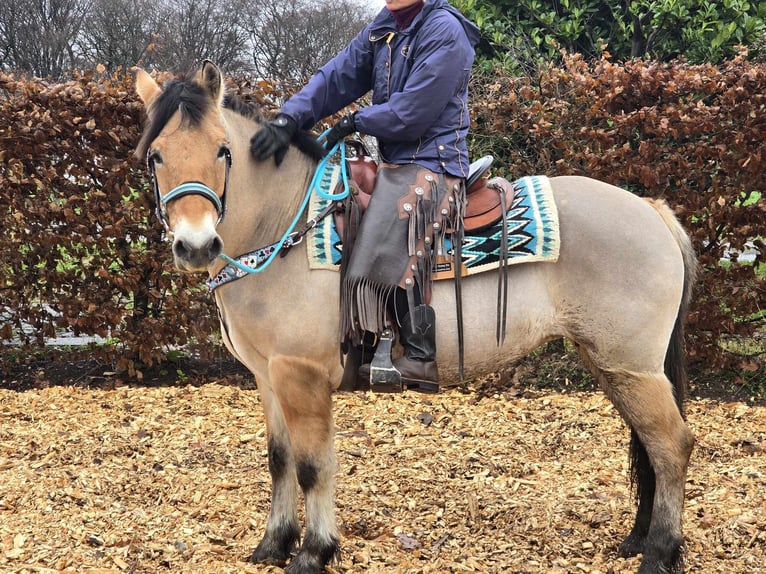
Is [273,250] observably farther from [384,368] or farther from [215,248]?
[384,368]

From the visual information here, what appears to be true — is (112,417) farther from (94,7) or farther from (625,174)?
(94,7)

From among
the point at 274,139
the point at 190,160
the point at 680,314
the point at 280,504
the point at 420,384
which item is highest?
the point at 274,139

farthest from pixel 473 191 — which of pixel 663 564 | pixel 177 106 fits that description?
pixel 663 564

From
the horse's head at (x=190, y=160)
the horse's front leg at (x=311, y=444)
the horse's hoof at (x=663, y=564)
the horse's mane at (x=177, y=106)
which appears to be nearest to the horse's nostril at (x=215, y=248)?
the horse's head at (x=190, y=160)

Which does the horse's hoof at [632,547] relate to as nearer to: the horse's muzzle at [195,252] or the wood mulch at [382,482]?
the wood mulch at [382,482]

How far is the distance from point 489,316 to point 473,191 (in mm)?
587

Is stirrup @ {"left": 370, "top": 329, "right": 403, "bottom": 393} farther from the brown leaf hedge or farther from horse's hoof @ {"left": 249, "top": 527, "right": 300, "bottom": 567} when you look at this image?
the brown leaf hedge

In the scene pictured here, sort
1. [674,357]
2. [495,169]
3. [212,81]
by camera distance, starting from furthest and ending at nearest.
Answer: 1. [495,169]
2. [674,357]
3. [212,81]

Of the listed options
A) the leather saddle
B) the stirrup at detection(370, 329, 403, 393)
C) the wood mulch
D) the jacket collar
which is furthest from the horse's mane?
the wood mulch

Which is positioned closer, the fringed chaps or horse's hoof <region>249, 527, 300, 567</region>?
the fringed chaps

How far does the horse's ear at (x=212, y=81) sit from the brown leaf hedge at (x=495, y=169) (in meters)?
3.02

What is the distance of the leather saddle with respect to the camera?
3.28 meters

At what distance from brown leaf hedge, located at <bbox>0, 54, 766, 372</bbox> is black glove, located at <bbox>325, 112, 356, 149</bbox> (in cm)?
282

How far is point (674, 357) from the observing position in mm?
3564
